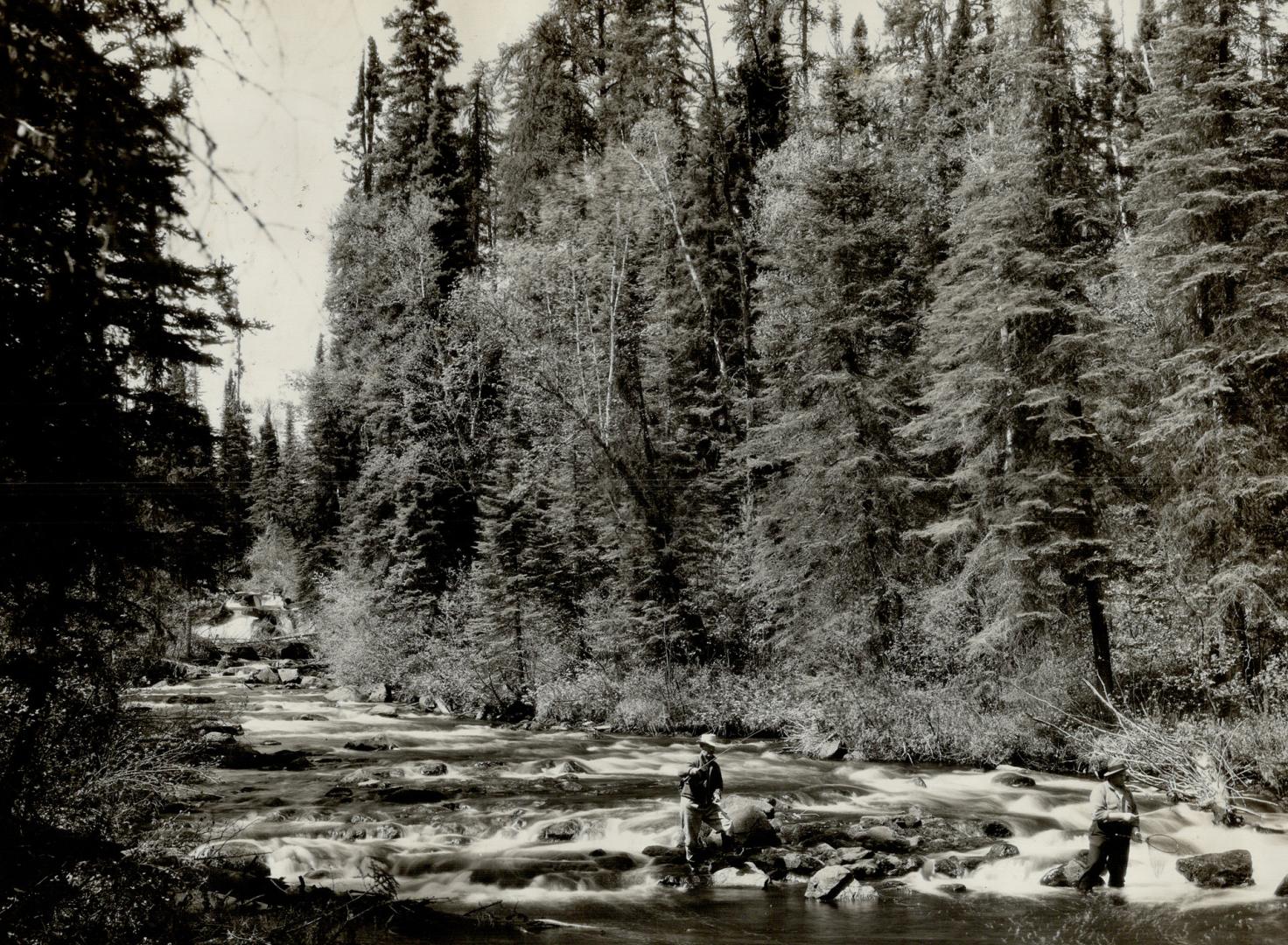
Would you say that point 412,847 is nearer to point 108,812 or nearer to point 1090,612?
point 108,812

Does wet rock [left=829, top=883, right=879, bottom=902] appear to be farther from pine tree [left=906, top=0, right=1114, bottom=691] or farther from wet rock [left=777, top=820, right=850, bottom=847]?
pine tree [left=906, top=0, right=1114, bottom=691]

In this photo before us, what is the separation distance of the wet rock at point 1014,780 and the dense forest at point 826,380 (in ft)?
5.82

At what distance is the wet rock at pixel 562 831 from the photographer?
535 inches

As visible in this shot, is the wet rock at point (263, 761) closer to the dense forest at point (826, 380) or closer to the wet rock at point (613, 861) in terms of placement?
the dense forest at point (826, 380)

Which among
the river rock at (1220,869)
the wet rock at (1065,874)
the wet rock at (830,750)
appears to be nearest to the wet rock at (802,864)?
the wet rock at (1065,874)

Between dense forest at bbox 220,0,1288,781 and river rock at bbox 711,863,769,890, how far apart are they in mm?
8423

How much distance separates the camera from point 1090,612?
1808cm

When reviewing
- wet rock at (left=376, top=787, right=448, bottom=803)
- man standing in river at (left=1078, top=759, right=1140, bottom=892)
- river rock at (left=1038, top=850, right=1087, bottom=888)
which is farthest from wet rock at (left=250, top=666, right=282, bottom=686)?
man standing in river at (left=1078, top=759, right=1140, bottom=892)

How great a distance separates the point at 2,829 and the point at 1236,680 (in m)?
18.4

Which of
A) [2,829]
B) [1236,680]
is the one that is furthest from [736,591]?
[2,829]

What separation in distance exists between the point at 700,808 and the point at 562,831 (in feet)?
8.87

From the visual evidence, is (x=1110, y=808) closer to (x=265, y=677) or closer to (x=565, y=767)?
(x=565, y=767)

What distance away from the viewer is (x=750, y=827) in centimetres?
1295

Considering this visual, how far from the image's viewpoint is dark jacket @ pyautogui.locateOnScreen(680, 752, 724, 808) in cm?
1226
